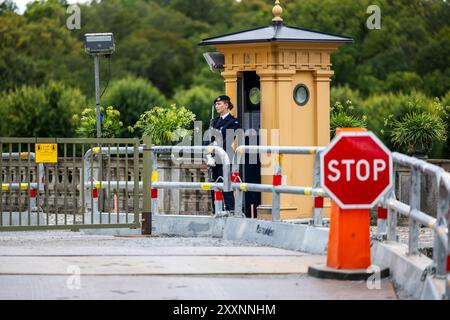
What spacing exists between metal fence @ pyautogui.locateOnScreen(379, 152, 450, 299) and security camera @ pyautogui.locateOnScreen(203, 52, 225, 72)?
8778 millimetres

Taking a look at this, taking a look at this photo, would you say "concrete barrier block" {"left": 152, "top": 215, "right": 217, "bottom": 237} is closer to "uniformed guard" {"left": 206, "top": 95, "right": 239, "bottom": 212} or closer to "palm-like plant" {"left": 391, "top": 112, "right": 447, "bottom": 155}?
"uniformed guard" {"left": 206, "top": 95, "right": 239, "bottom": 212}

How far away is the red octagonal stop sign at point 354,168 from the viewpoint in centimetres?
1191

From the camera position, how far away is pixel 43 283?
472 inches

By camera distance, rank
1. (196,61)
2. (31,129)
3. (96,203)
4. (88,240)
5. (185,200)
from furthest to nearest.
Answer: (196,61)
(31,129)
(185,200)
(96,203)
(88,240)

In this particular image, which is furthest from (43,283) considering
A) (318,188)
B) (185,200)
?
(185,200)

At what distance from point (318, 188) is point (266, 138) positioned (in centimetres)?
605

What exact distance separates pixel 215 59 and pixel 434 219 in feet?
35.1

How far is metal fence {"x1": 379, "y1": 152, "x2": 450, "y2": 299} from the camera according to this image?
415 inches

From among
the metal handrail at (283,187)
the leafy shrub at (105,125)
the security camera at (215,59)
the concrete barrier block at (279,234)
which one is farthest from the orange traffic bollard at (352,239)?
the leafy shrub at (105,125)

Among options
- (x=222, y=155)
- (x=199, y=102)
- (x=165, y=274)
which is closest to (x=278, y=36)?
(x=222, y=155)

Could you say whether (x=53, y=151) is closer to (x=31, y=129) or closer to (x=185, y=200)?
(x=185, y=200)

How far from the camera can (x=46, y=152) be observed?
1841cm

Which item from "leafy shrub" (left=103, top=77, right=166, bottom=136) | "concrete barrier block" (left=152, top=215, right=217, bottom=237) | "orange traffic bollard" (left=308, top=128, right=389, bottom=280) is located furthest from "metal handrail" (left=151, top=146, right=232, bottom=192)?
"leafy shrub" (left=103, top=77, right=166, bottom=136)

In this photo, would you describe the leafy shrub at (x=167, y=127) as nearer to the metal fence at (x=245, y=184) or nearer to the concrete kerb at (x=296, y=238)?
the metal fence at (x=245, y=184)
